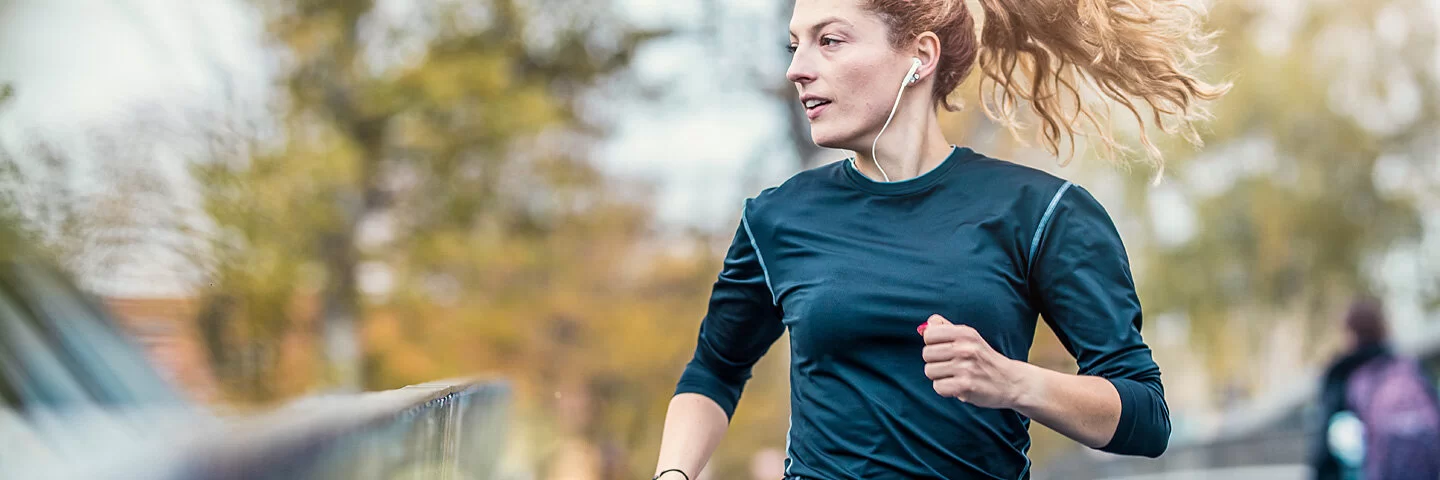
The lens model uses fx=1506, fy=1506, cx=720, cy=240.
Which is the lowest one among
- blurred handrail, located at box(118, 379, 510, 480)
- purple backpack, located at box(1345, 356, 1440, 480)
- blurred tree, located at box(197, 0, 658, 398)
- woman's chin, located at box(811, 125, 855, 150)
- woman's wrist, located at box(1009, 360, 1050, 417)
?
purple backpack, located at box(1345, 356, 1440, 480)

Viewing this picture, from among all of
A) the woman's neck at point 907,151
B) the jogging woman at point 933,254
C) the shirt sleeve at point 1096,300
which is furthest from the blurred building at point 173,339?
the shirt sleeve at point 1096,300

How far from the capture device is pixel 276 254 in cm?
1188

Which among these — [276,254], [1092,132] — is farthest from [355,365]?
[1092,132]

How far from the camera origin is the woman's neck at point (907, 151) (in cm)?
224

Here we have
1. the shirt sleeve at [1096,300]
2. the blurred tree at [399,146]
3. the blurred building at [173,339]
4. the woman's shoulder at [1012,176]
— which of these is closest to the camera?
the shirt sleeve at [1096,300]

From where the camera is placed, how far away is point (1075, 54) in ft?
7.64

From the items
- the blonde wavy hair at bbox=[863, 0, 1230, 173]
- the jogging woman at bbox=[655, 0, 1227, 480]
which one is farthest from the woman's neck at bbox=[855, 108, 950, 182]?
the blonde wavy hair at bbox=[863, 0, 1230, 173]

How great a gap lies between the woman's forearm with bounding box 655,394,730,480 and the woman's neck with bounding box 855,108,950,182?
0.49m

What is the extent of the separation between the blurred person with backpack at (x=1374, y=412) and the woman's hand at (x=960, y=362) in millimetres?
5240

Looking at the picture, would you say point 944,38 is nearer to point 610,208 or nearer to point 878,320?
point 878,320

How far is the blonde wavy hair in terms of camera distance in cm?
227

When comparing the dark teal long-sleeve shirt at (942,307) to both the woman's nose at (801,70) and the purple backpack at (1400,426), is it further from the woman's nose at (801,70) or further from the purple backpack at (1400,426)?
the purple backpack at (1400,426)

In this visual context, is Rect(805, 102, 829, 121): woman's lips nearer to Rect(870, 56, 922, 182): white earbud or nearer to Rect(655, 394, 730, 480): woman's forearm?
Rect(870, 56, 922, 182): white earbud

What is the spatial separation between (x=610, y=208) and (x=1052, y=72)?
12.6m
